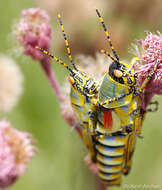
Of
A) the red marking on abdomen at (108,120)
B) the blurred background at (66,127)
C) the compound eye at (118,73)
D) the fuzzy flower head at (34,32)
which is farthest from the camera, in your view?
the blurred background at (66,127)

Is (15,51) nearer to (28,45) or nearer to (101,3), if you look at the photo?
(28,45)

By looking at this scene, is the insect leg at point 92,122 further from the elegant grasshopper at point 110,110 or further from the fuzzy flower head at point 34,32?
the fuzzy flower head at point 34,32

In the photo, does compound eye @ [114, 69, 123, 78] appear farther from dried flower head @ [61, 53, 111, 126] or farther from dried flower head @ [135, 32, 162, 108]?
dried flower head @ [61, 53, 111, 126]

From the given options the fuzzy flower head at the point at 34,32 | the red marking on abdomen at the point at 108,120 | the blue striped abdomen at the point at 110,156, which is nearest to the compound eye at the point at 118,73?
the red marking on abdomen at the point at 108,120

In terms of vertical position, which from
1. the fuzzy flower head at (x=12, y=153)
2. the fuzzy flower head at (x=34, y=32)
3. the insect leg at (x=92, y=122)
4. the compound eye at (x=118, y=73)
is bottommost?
the fuzzy flower head at (x=12, y=153)

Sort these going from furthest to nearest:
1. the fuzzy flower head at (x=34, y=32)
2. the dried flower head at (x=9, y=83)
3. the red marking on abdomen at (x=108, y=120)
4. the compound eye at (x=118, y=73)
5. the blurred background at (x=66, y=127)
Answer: the dried flower head at (x=9, y=83) → the blurred background at (x=66, y=127) → the fuzzy flower head at (x=34, y=32) → the red marking on abdomen at (x=108, y=120) → the compound eye at (x=118, y=73)

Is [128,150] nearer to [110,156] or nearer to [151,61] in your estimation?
[110,156]

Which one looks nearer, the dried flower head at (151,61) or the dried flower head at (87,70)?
the dried flower head at (151,61)
